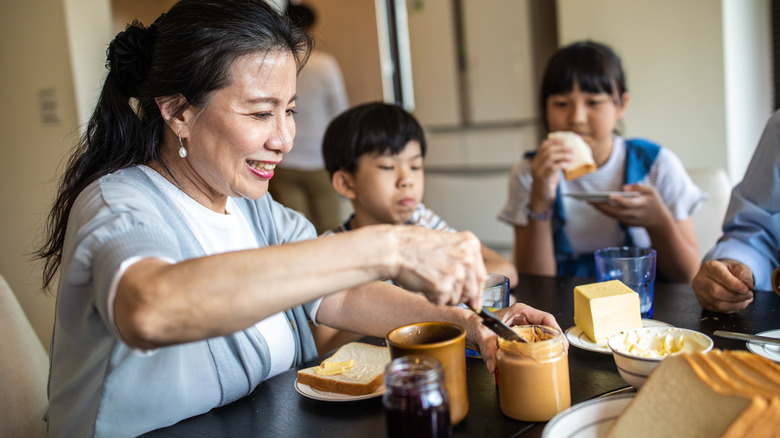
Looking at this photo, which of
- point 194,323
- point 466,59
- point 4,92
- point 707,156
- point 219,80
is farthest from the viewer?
point 466,59

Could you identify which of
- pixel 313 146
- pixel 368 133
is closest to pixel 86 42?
pixel 313 146

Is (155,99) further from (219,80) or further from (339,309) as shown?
(339,309)

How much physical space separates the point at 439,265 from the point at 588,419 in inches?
10.6

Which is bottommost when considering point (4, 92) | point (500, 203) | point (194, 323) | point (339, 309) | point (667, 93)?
point (500, 203)

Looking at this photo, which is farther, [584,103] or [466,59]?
[466,59]

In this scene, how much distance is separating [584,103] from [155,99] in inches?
56.7

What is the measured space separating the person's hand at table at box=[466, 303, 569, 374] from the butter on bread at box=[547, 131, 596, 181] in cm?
104

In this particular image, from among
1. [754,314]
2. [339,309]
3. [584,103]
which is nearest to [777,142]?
[754,314]

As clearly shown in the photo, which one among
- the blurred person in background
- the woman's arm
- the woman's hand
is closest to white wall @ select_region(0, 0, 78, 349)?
the blurred person in background

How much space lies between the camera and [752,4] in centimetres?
296

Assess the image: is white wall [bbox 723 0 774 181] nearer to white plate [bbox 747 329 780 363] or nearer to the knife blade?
white plate [bbox 747 329 780 363]

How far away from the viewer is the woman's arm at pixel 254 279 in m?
0.72

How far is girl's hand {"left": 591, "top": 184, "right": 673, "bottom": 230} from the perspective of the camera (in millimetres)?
1797

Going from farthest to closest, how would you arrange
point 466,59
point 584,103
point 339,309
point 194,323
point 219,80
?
1. point 466,59
2. point 584,103
3. point 339,309
4. point 219,80
5. point 194,323
